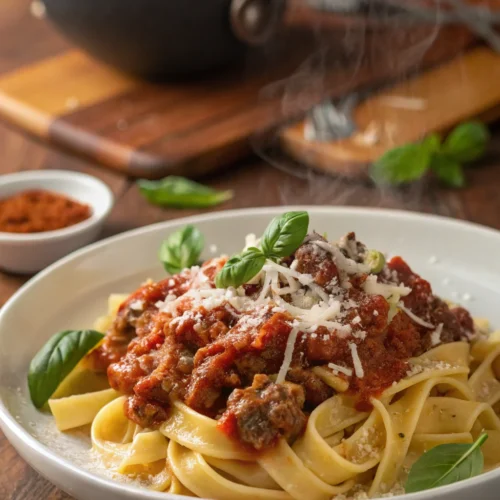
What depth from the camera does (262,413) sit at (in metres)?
3.38

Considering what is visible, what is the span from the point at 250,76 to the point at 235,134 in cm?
138

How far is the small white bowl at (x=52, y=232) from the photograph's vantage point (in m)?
5.44

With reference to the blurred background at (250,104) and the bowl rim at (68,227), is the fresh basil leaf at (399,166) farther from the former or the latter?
the bowl rim at (68,227)

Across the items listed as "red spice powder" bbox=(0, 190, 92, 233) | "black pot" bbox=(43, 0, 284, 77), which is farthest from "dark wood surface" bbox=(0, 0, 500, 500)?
"black pot" bbox=(43, 0, 284, 77)

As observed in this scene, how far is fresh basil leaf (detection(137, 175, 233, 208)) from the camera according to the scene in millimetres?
6203

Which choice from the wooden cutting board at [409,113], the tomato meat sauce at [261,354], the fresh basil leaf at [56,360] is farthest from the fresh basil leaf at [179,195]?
the tomato meat sauce at [261,354]

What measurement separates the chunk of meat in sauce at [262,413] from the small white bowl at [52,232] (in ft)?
7.89

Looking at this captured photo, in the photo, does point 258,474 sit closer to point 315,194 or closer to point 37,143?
point 315,194

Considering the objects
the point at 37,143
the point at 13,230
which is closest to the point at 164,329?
the point at 13,230

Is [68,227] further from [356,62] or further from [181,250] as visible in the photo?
[356,62]

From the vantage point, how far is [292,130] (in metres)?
7.03

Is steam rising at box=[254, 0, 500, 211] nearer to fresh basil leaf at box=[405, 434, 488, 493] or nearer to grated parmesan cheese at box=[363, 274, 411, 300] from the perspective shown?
grated parmesan cheese at box=[363, 274, 411, 300]

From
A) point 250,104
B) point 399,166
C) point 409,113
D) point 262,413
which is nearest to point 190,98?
point 250,104

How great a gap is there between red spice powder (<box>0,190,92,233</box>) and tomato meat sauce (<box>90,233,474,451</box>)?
2.05m
